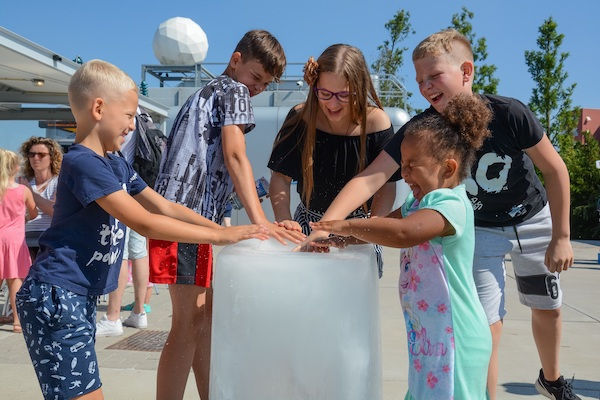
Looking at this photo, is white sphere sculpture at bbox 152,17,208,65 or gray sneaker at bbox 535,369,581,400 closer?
gray sneaker at bbox 535,369,581,400

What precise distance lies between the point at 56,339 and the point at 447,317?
4.14 ft

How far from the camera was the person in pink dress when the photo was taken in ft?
16.9

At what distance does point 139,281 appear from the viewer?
200 inches

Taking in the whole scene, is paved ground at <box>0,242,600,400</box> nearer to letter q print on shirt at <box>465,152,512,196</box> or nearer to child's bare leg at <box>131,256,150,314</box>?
child's bare leg at <box>131,256,150,314</box>

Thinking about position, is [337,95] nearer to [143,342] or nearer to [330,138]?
[330,138]

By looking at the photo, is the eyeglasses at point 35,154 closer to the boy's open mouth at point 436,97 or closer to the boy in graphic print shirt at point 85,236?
the boy in graphic print shirt at point 85,236

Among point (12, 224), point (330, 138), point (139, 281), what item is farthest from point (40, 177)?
point (330, 138)

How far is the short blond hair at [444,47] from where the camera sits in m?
2.71

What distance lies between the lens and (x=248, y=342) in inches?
71.8

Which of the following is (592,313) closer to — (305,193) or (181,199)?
(305,193)

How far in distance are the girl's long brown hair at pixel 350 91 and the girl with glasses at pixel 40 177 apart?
3.26 meters

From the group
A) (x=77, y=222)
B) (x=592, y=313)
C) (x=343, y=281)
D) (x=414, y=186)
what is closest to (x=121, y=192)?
(x=77, y=222)

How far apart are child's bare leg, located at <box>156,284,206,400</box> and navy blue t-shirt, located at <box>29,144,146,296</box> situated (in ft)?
1.49

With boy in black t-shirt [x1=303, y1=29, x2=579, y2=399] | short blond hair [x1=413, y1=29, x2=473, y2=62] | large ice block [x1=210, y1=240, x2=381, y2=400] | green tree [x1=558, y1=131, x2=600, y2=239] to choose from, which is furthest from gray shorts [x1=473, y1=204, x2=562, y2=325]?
green tree [x1=558, y1=131, x2=600, y2=239]
